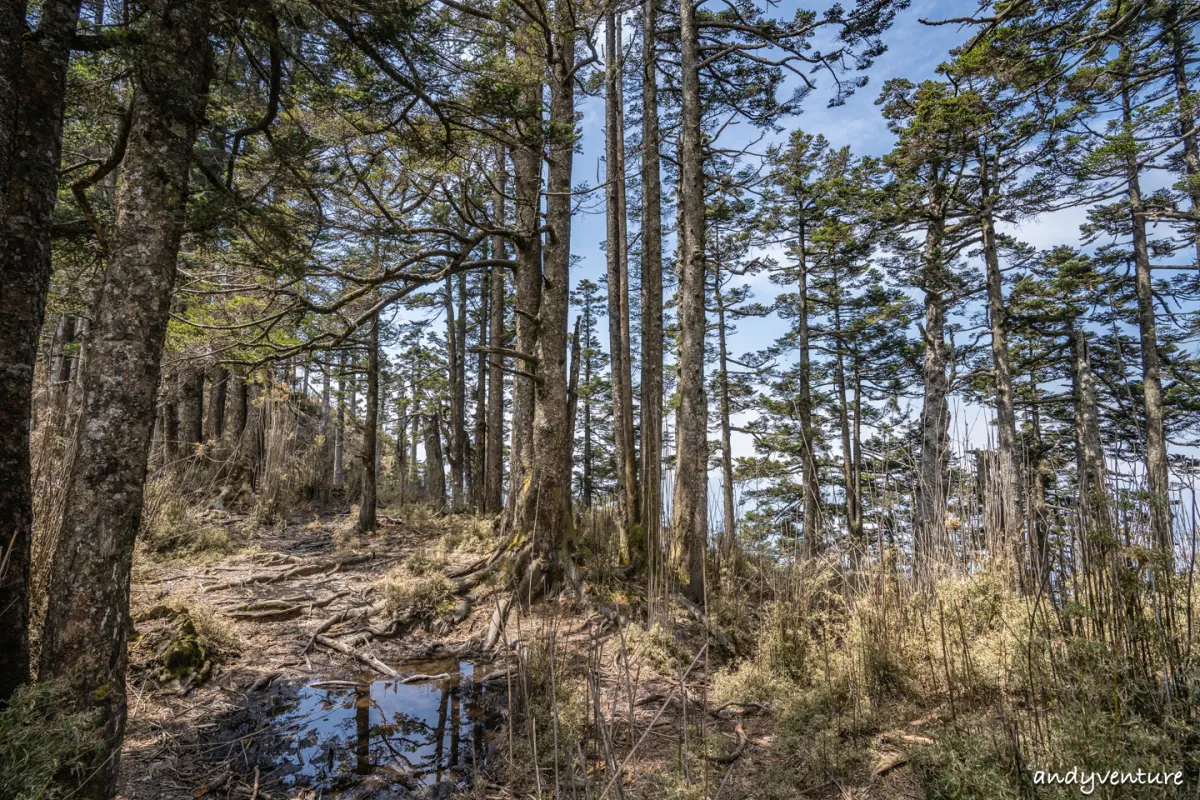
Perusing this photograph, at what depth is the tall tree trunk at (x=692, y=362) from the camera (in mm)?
5414

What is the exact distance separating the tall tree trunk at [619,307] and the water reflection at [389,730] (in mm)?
2510

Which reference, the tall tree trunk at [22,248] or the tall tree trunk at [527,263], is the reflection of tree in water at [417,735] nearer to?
the tall tree trunk at [22,248]

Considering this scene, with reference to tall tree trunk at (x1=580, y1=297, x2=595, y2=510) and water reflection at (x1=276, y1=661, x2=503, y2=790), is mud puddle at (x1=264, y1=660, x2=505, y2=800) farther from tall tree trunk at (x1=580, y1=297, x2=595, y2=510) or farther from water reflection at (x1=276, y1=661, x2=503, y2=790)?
tall tree trunk at (x1=580, y1=297, x2=595, y2=510)

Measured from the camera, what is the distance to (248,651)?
4.48 metres

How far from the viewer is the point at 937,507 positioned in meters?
3.71

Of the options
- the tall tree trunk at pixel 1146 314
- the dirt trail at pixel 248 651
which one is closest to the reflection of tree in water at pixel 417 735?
the dirt trail at pixel 248 651

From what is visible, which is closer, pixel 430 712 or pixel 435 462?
pixel 430 712

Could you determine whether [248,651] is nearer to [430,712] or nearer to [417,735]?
[430,712]

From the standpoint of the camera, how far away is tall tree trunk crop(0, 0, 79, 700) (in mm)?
2381

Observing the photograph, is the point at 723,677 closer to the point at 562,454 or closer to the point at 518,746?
the point at 518,746

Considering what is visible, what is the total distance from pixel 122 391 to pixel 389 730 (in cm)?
264

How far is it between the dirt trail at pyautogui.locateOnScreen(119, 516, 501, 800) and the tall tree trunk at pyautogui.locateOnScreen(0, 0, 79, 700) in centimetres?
94

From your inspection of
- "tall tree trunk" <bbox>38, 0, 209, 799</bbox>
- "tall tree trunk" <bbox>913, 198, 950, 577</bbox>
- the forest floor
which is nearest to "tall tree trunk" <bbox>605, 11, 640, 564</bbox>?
the forest floor

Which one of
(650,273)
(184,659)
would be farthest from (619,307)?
(184,659)
